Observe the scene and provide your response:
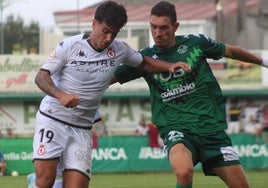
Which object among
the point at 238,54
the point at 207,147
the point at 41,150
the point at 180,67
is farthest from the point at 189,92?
the point at 41,150

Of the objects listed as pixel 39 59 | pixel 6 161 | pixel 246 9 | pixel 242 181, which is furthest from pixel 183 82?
pixel 246 9

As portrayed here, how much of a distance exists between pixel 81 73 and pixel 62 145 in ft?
2.61

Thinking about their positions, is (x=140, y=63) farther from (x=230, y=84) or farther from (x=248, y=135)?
(x=230, y=84)

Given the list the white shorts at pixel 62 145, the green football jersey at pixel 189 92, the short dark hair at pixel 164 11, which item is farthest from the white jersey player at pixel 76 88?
the short dark hair at pixel 164 11

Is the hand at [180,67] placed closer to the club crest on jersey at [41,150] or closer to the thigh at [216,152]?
the thigh at [216,152]

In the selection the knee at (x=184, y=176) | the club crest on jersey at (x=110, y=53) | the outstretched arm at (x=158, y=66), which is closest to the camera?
the knee at (x=184, y=176)

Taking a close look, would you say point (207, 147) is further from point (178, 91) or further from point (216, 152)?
point (178, 91)

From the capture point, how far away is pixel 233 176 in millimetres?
9484

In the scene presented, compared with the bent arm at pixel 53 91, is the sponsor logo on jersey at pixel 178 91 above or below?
below

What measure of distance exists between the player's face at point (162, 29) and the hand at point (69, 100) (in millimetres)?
1326

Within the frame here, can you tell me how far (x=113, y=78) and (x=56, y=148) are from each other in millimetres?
1063

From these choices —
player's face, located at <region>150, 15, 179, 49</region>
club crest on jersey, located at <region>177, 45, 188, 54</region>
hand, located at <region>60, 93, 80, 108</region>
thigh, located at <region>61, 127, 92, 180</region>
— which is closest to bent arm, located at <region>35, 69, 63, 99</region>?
hand, located at <region>60, 93, 80, 108</region>

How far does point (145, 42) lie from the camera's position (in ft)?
115

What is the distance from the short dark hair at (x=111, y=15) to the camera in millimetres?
9047
